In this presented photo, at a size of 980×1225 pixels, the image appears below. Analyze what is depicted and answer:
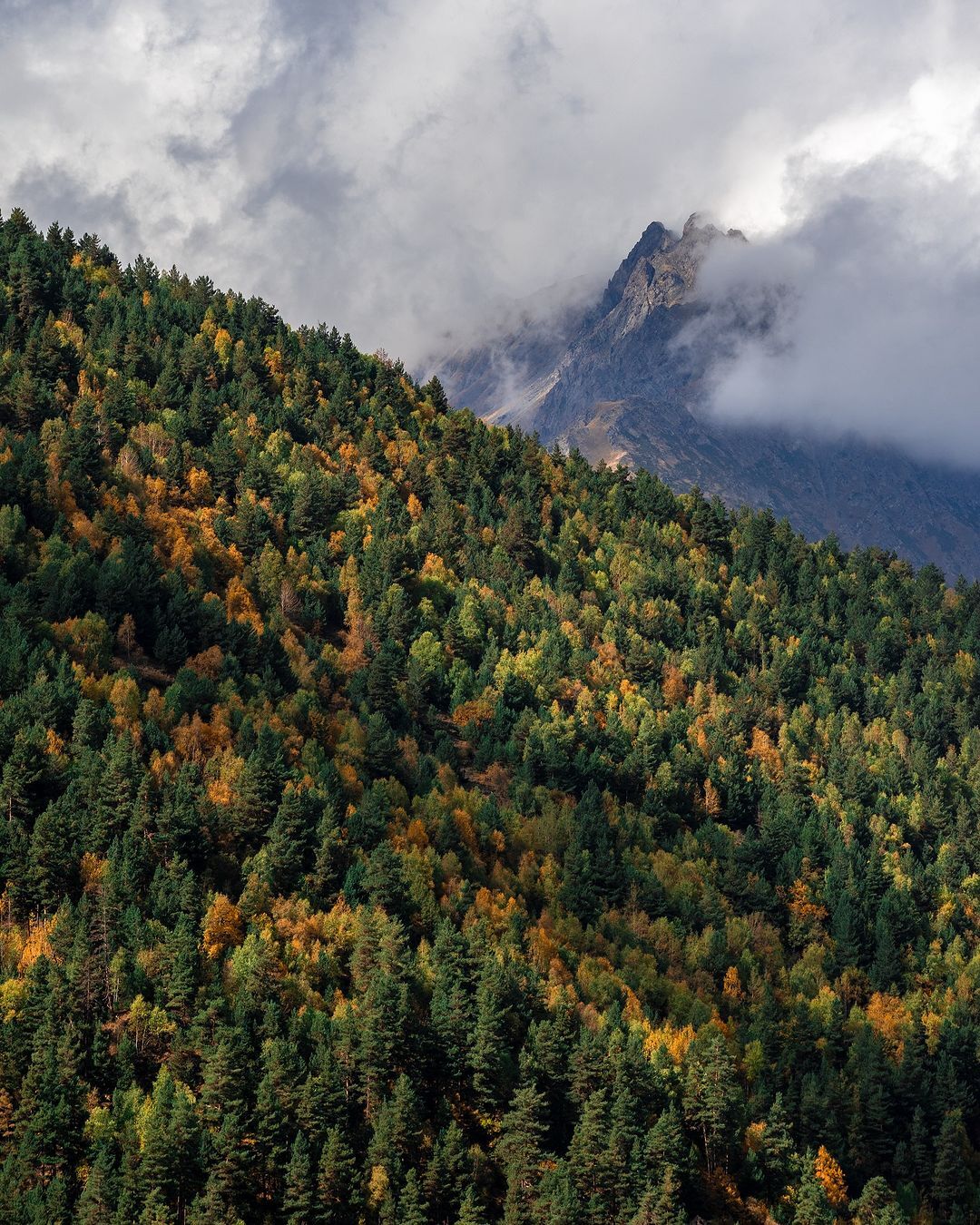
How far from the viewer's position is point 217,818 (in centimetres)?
11194

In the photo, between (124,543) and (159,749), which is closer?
(159,749)

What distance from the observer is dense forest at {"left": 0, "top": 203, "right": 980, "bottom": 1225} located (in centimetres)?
8719

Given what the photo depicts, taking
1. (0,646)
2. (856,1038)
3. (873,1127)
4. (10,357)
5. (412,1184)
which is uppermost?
(10,357)

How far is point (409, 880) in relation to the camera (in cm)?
11512

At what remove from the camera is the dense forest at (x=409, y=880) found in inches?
3433

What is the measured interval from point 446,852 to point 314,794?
14.3m

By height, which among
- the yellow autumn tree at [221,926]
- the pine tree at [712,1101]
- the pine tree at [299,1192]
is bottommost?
the pine tree at [299,1192]

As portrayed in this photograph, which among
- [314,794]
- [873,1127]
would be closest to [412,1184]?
[314,794]

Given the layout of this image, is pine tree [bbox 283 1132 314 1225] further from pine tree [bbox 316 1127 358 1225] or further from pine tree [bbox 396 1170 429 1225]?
pine tree [bbox 396 1170 429 1225]

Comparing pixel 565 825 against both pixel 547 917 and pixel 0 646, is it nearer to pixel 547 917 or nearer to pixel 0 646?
pixel 547 917

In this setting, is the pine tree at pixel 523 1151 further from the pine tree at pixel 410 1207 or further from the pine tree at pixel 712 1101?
the pine tree at pixel 712 1101

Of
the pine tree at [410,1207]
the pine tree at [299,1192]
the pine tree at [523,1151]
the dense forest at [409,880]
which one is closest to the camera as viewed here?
the pine tree at [299,1192]

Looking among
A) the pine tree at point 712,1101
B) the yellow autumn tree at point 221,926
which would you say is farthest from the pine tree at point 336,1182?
the pine tree at point 712,1101

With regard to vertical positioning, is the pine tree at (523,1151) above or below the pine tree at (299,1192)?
above
